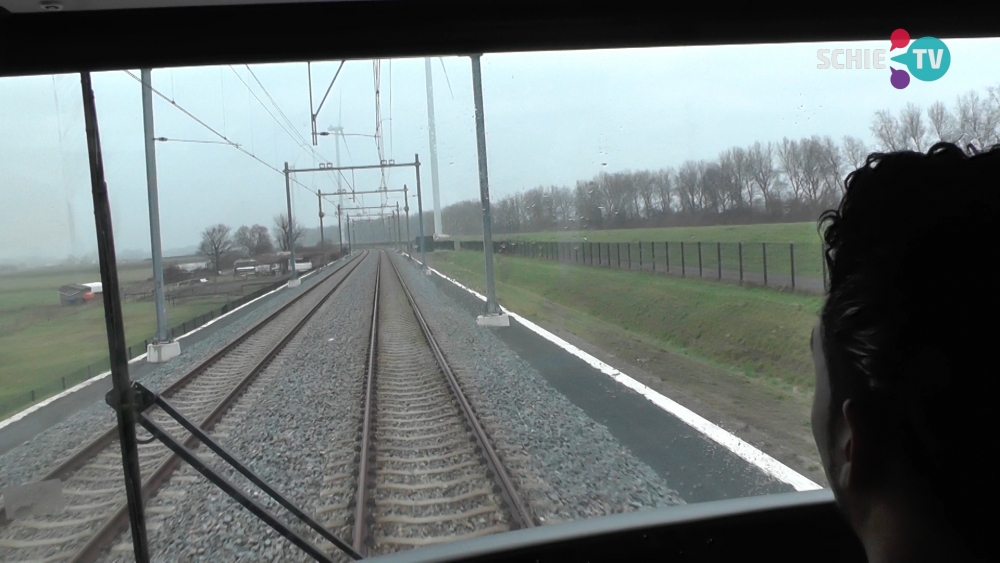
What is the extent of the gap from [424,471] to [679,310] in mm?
7082

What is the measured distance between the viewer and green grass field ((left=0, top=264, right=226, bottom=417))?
153 inches

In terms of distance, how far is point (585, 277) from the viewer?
13.0m

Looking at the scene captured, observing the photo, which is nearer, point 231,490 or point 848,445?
point 848,445

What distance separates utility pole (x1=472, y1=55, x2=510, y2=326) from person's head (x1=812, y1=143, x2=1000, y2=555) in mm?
9428

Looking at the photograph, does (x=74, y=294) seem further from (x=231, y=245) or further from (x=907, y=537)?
(x=907, y=537)

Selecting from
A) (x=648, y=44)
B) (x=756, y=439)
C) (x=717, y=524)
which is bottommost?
(x=756, y=439)

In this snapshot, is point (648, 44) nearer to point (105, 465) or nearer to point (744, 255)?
point (105, 465)

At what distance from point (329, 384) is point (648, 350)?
452 centimetres

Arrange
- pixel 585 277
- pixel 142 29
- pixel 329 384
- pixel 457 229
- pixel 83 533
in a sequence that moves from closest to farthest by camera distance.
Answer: pixel 142 29 < pixel 83 533 < pixel 329 384 < pixel 585 277 < pixel 457 229

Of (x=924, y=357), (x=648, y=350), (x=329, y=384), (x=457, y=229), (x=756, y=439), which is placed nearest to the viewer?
(x=924, y=357)

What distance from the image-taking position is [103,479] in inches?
194

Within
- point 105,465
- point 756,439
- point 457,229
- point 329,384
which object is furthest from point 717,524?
point 457,229

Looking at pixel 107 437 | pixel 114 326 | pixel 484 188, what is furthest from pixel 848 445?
pixel 484 188

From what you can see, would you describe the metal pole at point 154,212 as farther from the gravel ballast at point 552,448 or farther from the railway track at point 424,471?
the gravel ballast at point 552,448
